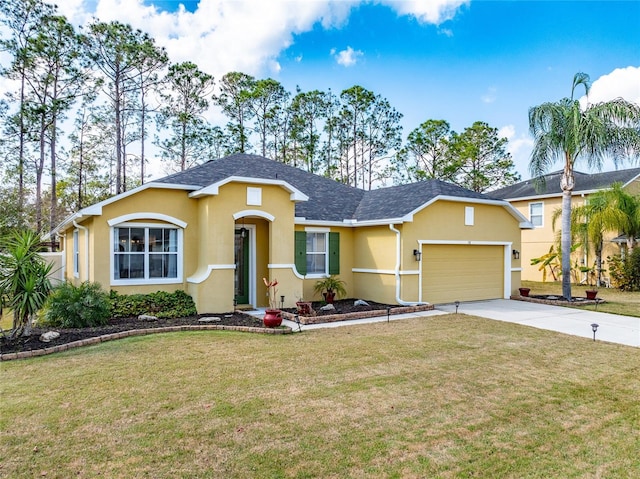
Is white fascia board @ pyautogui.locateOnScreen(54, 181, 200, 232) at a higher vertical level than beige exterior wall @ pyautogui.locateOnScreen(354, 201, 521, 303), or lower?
higher

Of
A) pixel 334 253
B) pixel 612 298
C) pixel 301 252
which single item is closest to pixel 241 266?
pixel 301 252

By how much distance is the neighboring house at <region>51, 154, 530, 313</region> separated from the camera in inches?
444

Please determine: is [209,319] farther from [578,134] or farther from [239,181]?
[578,134]

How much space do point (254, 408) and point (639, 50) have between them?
19114 mm

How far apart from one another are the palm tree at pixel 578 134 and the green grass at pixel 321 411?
8133 mm

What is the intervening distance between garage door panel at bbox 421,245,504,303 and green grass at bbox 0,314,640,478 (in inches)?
237

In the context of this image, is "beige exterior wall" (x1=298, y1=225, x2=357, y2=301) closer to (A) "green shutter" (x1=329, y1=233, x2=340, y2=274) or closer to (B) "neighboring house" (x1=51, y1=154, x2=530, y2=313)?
(B) "neighboring house" (x1=51, y1=154, x2=530, y2=313)

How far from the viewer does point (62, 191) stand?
102 feet

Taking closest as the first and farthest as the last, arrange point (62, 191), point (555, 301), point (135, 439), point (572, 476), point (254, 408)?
point (572, 476)
point (135, 439)
point (254, 408)
point (555, 301)
point (62, 191)

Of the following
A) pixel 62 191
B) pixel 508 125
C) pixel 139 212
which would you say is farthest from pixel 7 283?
pixel 508 125

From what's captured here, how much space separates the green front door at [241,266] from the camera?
12929 mm

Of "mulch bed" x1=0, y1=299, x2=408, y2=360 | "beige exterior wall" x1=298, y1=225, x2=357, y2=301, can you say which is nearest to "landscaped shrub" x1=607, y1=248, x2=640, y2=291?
"beige exterior wall" x1=298, y1=225, x2=357, y2=301

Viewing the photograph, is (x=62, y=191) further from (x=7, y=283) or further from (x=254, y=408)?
(x=254, y=408)

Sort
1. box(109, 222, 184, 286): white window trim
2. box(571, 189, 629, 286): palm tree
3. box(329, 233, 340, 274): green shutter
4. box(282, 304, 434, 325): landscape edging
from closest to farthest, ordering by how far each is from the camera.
→ box(282, 304, 434, 325): landscape edging
box(109, 222, 184, 286): white window trim
box(329, 233, 340, 274): green shutter
box(571, 189, 629, 286): palm tree
